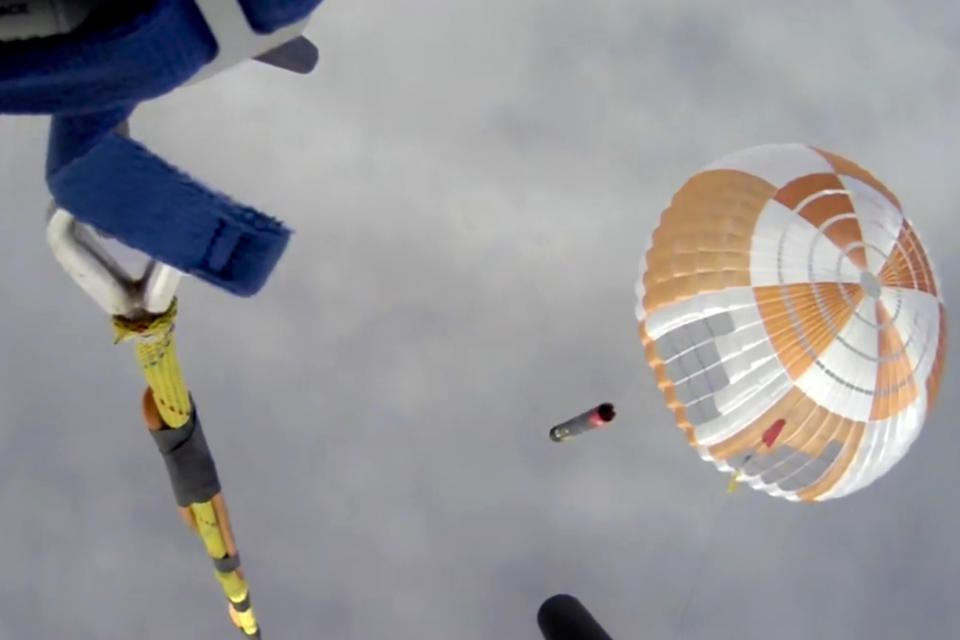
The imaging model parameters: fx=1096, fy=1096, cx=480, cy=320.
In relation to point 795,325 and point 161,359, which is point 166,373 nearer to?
point 161,359

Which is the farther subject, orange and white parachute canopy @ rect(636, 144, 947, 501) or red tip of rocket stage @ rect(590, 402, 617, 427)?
red tip of rocket stage @ rect(590, 402, 617, 427)

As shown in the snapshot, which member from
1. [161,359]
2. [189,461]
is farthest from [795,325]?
[161,359]

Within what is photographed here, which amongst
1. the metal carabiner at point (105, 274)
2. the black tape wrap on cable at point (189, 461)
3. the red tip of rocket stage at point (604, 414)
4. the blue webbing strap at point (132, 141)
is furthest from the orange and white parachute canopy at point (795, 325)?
the blue webbing strap at point (132, 141)

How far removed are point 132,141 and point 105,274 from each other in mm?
3198

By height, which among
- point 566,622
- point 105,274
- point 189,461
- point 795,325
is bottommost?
point 795,325

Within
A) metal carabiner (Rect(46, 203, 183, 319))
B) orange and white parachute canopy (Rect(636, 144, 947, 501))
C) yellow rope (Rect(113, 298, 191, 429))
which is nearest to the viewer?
metal carabiner (Rect(46, 203, 183, 319))

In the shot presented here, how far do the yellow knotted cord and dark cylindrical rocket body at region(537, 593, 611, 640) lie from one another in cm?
505

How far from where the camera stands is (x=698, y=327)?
24.1 meters

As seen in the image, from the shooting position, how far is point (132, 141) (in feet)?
27.5

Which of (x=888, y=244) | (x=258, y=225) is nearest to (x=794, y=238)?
(x=888, y=244)

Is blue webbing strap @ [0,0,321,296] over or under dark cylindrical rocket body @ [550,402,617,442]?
over

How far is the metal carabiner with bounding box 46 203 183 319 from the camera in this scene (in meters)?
10.8

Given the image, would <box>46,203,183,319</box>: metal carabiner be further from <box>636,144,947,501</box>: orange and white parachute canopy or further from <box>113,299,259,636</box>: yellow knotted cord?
<box>636,144,947,501</box>: orange and white parachute canopy

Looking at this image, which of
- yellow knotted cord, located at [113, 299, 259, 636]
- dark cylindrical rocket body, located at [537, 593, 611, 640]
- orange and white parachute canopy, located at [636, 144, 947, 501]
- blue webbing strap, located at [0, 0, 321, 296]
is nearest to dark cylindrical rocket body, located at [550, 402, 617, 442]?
orange and white parachute canopy, located at [636, 144, 947, 501]
